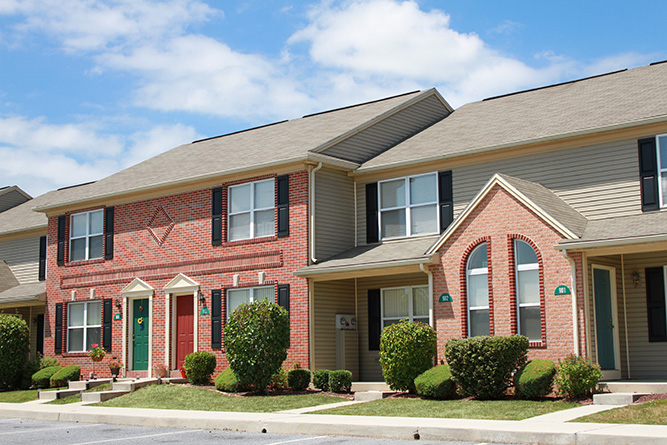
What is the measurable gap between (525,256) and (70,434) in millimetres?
9926

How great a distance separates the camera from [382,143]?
2420 cm

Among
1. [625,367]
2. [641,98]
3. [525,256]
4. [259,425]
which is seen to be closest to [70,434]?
[259,425]

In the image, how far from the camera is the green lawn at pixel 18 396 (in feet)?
74.0

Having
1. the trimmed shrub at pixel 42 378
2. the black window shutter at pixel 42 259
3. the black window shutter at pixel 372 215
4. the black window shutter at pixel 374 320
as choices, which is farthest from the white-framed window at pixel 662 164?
the black window shutter at pixel 42 259

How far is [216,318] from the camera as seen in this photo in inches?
906

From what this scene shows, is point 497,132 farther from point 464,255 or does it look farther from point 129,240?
point 129,240

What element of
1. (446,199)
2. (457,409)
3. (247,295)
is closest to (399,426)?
(457,409)

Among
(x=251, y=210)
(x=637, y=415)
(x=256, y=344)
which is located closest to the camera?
(x=637, y=415)

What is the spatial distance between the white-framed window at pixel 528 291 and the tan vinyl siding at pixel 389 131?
23.0ft

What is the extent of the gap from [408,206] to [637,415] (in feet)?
33.7

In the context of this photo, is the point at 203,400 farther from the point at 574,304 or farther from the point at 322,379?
the point at 574,304

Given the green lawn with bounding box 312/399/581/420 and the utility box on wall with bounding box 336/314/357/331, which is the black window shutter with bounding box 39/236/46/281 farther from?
the green lawn with bounding box 312/399/581/420

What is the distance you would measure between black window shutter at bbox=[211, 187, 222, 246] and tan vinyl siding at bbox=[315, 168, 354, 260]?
10.5 ft

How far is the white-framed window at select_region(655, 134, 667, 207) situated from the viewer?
17.6m
